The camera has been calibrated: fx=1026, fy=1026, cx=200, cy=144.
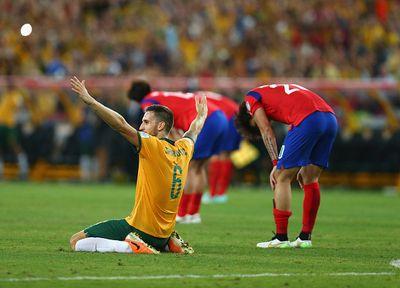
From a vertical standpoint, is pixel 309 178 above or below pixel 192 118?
below

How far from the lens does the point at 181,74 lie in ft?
94.5

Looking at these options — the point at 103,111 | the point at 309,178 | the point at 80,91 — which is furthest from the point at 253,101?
the point at 80,91

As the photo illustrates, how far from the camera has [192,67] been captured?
29.3 metres

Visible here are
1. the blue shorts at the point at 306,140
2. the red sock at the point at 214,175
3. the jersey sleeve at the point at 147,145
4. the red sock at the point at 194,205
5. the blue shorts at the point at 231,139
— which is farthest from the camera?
the red sock at the point at 214,175

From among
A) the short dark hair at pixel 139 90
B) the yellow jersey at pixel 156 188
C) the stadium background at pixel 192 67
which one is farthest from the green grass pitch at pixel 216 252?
the stadium background at pixel 192 67

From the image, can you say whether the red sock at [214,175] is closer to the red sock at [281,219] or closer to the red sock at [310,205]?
the red sock at [310,205]

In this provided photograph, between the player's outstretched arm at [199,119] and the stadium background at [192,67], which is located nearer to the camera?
the player's outstretched arm at [199,119]

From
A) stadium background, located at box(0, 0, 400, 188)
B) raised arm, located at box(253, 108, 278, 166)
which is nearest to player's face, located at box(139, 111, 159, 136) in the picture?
raised arm, located at box(253, 108, 278, 166)

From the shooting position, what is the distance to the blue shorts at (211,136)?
1591cm

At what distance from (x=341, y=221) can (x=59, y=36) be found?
17.1 m

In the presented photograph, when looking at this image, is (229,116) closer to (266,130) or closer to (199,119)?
(266,130)

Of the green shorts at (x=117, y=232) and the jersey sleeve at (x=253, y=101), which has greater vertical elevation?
the jersey sleeve at (x=253, y=101)

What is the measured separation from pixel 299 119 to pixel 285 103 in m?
0.27

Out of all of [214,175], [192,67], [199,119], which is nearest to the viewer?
[199,119]
